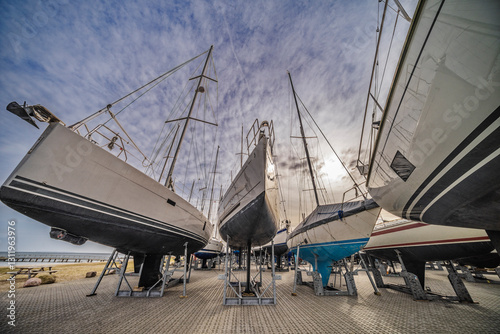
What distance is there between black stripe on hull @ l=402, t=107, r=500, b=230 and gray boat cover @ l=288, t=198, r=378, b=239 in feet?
8.37

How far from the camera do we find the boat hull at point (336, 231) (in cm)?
481

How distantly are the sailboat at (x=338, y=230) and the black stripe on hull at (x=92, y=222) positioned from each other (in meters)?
4.96

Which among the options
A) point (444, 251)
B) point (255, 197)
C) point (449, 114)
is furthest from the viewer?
point (444, 251)

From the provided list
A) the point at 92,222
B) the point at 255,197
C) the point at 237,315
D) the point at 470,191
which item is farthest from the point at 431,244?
the point at 92,222

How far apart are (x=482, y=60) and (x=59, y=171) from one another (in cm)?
461

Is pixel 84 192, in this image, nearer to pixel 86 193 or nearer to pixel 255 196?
pixel 86 193

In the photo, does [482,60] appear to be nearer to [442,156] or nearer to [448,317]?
[442,156]

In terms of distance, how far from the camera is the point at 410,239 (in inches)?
224

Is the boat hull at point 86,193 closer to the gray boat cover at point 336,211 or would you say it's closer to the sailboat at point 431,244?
the gray boat cover at point 336,211

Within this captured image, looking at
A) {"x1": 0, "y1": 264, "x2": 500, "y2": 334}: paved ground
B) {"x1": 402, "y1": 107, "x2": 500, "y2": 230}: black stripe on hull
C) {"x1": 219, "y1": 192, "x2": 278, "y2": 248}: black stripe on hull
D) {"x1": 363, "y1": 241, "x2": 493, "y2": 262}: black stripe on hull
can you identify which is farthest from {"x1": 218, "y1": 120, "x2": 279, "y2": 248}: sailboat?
{"x1": 363, "y1": 241, "x2": 493, "y2": 262}: black stripe on hull

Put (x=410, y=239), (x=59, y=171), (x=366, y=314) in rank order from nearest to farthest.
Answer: (x=59, y=171), (x=366, y=314), (x=410, y=239)

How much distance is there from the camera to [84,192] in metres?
2.80

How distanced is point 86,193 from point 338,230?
255 inches

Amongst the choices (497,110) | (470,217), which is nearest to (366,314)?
(470,217)
